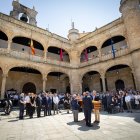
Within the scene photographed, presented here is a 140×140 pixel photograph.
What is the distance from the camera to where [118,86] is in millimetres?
18406

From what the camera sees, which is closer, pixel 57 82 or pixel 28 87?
pixel 28 87

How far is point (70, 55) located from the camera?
20188 mm

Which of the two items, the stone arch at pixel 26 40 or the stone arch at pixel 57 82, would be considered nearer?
the stone arch at pixel 26 40

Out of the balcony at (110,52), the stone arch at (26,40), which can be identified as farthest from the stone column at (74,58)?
the stone arch at (26,40)

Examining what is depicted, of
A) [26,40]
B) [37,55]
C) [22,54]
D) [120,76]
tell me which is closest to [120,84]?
[120,76]

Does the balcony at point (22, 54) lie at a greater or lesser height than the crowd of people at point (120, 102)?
greater

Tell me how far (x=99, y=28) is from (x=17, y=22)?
10099 millimetres

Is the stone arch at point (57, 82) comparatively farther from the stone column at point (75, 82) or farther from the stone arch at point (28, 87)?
the stone arch at point (28, 87)

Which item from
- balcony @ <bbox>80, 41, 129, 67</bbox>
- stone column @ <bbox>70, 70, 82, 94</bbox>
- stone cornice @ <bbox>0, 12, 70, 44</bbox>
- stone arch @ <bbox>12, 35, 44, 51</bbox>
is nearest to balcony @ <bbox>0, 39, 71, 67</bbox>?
stone arch @ <bbox>12, 35, 44, 51</bbox>

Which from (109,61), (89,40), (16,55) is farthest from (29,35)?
(109,61)

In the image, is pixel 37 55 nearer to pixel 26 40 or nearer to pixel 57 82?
pixel 26 40

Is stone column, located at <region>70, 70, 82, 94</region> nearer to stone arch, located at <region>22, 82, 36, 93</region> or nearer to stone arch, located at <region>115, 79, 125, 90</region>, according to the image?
stone arch, located at <region>115, 79, 125, 90</region>

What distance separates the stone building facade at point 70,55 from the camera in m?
14.3

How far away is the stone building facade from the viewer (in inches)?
564
